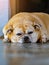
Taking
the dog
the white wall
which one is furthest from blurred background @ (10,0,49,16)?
the dog

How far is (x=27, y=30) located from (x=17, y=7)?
2.07 feet

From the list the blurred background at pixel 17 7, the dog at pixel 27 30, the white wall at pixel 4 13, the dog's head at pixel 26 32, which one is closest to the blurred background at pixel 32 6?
the blurred background at pixel 17 7

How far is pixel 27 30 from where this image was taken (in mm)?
1928

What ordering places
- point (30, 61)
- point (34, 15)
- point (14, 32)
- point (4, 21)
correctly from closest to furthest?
point (30, 61), point (14, 32), point (34, 15), point (4, 21)

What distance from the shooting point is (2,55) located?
5.35 ft

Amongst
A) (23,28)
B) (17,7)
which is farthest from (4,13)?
(23,28)

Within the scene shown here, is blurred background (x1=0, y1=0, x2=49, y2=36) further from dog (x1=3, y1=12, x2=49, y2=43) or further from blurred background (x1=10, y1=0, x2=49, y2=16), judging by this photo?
dog (x1=3, y1=12, x2=49, y2=43)

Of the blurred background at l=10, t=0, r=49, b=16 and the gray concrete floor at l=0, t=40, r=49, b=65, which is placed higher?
the blurred background at l=10, t=0, r=49, b=16

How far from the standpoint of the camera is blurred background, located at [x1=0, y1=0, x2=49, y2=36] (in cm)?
243

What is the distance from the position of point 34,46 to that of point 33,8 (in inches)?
30.3

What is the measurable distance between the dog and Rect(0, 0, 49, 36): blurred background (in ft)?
1.15

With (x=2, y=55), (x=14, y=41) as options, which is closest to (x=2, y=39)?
(x=14, y=41)

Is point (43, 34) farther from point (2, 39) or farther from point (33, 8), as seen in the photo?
point (33, 8)

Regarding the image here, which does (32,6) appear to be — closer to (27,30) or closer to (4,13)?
(4,13)
